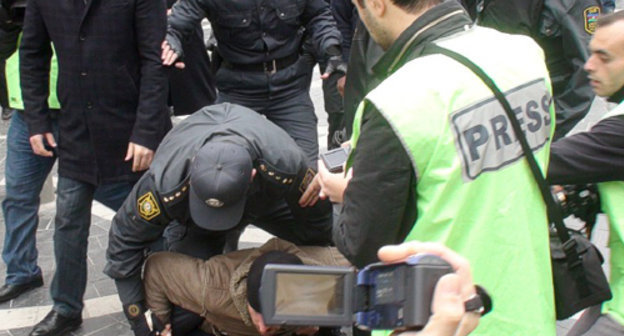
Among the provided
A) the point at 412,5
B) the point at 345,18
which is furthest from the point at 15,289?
the point at 412,5

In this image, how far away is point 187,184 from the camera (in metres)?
3.08

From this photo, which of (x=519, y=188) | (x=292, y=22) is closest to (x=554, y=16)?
(x=292, y=22)

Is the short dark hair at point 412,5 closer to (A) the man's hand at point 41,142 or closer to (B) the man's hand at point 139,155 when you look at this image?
(B) the man's hand at point 139,155

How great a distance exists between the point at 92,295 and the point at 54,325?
19.6 inches

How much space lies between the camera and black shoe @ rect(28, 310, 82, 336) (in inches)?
150

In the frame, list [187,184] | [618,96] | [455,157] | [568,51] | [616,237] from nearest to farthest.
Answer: [455,157], [616,237], [618,96], [187,184], [568,51]

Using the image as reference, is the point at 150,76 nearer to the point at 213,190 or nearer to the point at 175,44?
the point at 175,44

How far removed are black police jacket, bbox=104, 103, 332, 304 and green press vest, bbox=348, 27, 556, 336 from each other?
110cm

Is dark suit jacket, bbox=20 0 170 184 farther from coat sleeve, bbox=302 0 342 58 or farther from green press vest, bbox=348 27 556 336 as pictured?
green press vest, bbox=348 27 556 336

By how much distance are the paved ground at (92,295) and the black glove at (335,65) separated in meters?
1.05

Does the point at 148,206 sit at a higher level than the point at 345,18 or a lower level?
lower

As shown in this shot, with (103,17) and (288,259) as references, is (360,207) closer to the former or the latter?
(288,259)

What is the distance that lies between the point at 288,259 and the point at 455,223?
121cm

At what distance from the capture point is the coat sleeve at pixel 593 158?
236 cm
